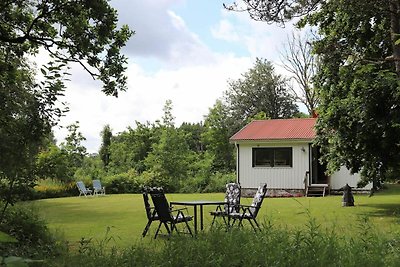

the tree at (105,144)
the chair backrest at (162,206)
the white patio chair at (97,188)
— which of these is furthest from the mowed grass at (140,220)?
the tree at (105,144)

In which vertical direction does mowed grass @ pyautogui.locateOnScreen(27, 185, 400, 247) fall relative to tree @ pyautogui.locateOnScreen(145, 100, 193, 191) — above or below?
below

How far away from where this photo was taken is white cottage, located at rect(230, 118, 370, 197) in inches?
885

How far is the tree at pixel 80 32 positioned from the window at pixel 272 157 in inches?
688

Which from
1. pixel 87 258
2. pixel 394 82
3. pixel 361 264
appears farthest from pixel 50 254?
pixel 394 82

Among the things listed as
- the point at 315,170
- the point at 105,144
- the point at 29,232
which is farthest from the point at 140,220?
the point at 105,144

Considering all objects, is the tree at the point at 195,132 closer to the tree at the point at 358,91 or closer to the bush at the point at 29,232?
the tree at the point at 358,91

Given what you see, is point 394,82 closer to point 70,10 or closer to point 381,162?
point 381,162

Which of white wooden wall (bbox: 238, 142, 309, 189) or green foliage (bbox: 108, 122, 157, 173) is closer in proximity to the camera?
white wooden wall (bbox: 238, 142, 309, 189)

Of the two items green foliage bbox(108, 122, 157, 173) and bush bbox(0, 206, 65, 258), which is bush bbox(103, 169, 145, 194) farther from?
bush bbox(0, 206, 65, 258)

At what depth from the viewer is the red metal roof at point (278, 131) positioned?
22.9 m

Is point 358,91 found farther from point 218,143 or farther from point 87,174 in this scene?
point 218,143

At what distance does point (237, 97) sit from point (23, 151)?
1604 inches

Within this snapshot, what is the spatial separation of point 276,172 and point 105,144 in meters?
17.8

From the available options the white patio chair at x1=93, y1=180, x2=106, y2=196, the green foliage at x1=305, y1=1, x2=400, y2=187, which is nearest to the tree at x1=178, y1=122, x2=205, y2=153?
the white patio chair at x1=93, y1=180, x2=106, y2=196
